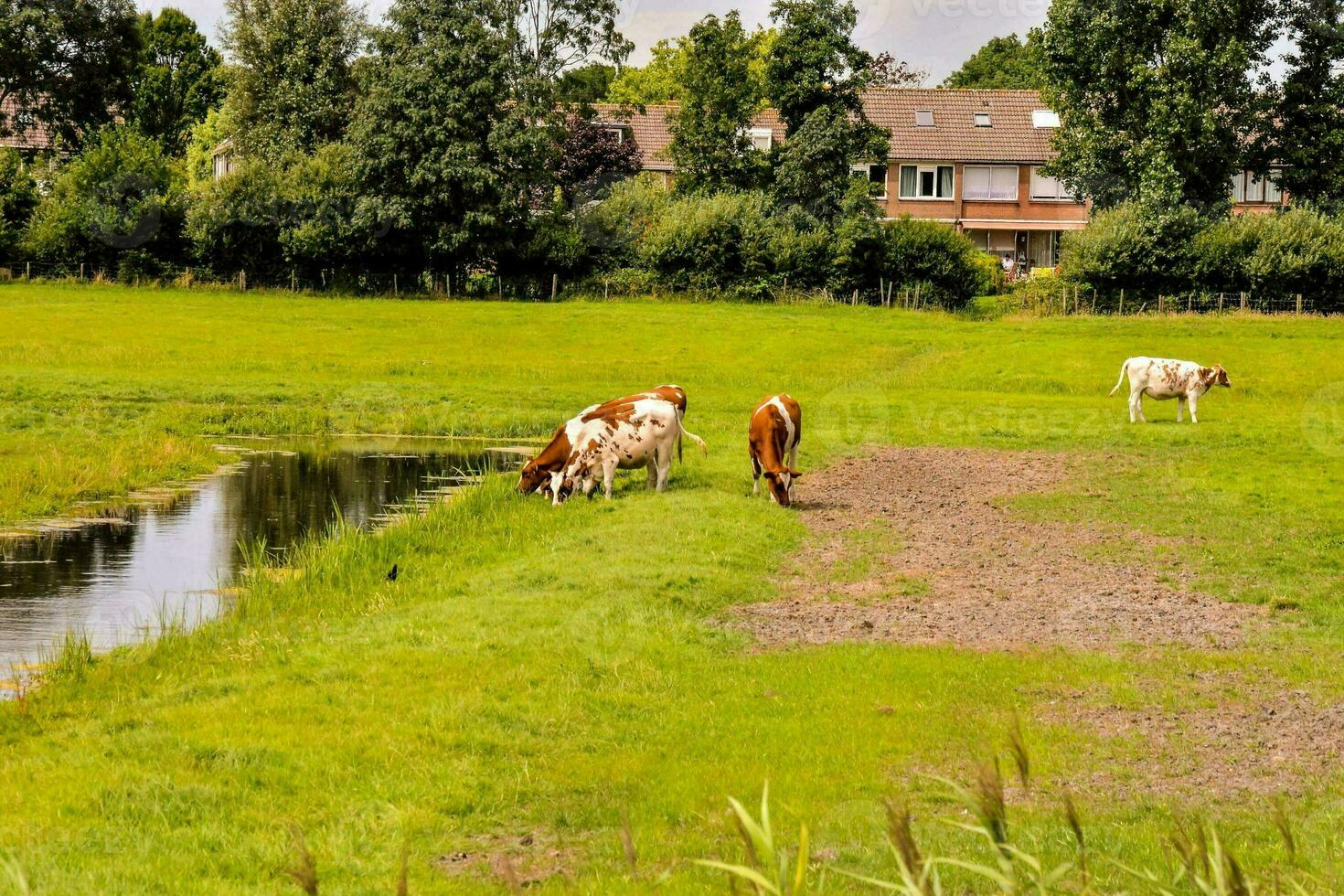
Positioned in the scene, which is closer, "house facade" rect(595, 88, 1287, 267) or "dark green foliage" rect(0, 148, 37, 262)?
"dark green foliage" rect(0, 148, 37, 262)

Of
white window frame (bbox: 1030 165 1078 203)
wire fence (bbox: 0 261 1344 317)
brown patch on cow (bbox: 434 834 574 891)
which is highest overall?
white window frame (bbox: 1030 165 1078 203)

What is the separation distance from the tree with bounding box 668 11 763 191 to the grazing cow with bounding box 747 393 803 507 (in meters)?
46.4

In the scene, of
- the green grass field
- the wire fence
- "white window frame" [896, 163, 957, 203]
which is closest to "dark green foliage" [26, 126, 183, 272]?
the wire fence

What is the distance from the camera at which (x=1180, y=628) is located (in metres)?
14.8

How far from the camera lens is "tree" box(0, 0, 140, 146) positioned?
82.8 metres

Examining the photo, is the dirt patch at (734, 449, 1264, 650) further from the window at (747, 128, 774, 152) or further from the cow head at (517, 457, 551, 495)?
the window at (747, 128, 774, 152)

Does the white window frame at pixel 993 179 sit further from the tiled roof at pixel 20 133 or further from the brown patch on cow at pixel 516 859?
the brown patch on cow at pixel 516 859

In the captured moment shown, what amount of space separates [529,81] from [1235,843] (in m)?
66.2

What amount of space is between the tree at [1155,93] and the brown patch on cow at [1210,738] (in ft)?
173

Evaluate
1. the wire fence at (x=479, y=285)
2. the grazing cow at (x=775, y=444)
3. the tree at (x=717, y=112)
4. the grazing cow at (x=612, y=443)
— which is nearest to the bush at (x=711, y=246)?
the wire fence at (x=479, y=285)

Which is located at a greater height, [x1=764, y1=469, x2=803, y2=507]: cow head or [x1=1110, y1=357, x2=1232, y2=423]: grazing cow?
[x1=1110, y1=357, x2=1232, y2=423]: grazing cow

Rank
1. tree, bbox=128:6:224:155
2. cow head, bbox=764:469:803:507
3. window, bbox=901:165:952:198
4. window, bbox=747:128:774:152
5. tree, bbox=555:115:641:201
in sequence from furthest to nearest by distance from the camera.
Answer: tree, bbox=128:6:224:155 → window, bbox=747:128:774:152 → window, bbox=901:165:952:198 → tree, bbox=555:115:641:201 → cow head, bbox=764:469:803:507

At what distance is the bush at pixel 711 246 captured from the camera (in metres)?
62.8

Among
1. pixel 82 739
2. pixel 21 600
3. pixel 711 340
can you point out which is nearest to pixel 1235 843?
pixel 82 739
